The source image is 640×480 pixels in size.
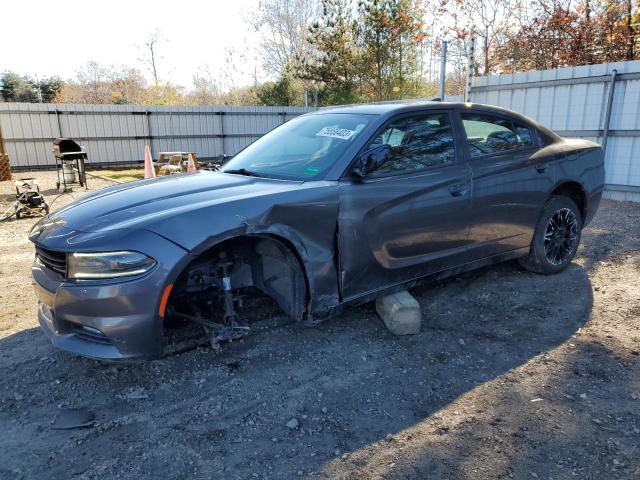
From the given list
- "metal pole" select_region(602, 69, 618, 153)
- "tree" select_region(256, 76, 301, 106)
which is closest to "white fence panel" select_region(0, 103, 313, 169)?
"tree" select_region(256, 76, 301, 106)

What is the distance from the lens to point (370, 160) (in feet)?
10.9

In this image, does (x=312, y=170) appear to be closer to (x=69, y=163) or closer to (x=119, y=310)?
(x=119, y=310)

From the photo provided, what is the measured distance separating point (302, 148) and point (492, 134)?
1720 mm

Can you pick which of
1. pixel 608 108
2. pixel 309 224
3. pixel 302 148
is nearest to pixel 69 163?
pixel 302 148

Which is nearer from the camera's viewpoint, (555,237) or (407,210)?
(407,210)

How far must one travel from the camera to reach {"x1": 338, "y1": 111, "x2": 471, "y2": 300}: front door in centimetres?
331

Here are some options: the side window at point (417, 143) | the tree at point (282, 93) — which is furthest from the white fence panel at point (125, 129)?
the side window at point (417, 143)

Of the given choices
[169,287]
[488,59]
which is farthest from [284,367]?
[488,59]

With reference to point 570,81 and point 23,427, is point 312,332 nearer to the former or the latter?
point 23,427

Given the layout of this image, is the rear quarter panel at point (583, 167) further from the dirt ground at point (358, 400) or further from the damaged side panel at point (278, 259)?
the damaged side panel at point (278, 259)

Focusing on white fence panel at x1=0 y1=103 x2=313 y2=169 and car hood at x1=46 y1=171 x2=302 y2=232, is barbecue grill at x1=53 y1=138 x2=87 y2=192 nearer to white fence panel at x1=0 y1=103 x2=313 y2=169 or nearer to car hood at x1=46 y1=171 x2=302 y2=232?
white fence panel at x1=0 y1=103 x2=313 y2=169

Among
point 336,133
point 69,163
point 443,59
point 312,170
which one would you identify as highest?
point 443,59

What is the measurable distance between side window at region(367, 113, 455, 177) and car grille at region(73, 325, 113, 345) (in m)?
2.01

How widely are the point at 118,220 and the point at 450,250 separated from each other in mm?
2477
